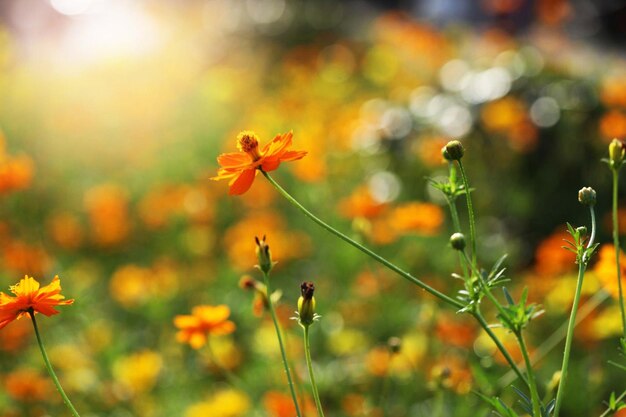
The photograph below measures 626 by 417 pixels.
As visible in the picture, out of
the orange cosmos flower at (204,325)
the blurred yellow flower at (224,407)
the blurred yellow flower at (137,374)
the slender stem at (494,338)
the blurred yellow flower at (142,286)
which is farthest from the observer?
the blurred yellow flower at (142,286)

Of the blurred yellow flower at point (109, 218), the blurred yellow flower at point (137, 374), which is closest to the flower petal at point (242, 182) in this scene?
the blurred yellow flower at point (137, 374)

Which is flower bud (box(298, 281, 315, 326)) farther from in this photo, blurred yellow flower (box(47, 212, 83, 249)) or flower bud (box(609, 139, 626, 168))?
blurred yellow flower (box(47, 212, 83, 249))

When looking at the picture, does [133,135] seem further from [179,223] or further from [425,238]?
[425,238]

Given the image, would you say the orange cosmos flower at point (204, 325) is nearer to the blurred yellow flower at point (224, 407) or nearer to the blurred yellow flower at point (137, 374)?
the blurred yellow flower at point (224, 407)

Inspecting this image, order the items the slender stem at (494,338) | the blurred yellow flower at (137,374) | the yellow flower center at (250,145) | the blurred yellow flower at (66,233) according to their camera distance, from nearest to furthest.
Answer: the slender stem at (494,338), the yellow flower center at (250,145), the blurred yellow flower at (137,374), the blurred yellow flower at (66,233)

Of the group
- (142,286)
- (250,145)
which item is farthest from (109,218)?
(250,145)

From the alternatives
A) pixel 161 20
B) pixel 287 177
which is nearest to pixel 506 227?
pixel 287 177

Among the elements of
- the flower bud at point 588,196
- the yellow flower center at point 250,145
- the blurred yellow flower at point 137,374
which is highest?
the blurred yellow flower at point 137,374
